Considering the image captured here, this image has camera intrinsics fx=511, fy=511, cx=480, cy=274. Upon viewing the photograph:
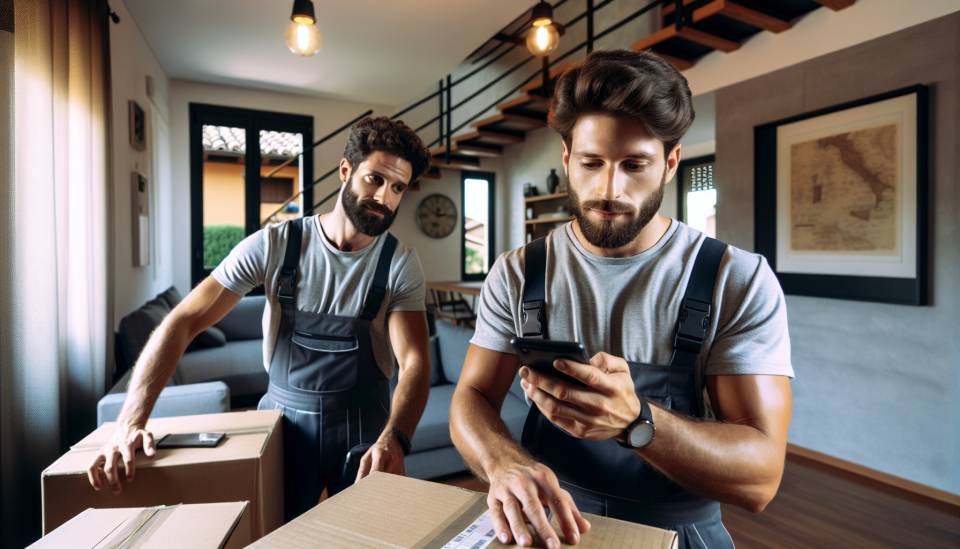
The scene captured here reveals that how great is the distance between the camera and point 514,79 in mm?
7613

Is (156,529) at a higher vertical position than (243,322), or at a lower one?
higher

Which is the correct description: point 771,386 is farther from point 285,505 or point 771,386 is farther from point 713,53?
point 713,53

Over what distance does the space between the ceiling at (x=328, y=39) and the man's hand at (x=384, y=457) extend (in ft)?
12.7

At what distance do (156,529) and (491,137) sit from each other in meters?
6.27

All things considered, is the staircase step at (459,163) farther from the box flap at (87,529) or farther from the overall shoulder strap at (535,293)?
the box flap at (87,529)

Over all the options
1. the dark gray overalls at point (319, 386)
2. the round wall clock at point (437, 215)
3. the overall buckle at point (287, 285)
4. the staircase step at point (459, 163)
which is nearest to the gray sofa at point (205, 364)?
the dark gray overalls at point (319, 386)

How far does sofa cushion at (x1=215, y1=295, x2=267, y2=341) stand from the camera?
501 cm

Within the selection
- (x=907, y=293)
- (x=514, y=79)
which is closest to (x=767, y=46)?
(x=907, y=293)

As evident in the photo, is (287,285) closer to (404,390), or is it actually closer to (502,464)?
(404,390)

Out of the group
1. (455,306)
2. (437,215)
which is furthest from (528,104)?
(455,306)

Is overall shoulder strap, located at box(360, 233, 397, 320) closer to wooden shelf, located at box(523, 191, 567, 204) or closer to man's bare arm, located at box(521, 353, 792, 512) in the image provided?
man's bare arm, located at box(521, 353, 792, 512)

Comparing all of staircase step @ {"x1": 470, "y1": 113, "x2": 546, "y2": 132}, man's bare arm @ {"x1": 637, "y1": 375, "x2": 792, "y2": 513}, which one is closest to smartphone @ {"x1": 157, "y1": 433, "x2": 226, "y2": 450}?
man's bare arm @ {"x1": 637, "y1": 375, "x2": 792, "y2": 513}

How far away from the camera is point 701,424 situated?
0.86m

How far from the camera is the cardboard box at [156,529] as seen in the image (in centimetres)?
64
